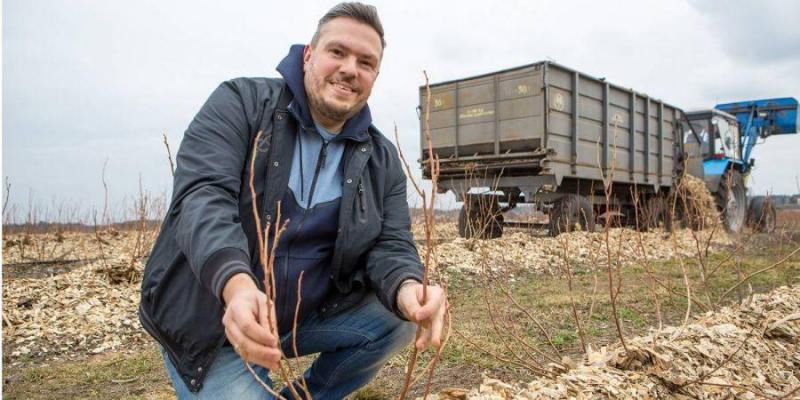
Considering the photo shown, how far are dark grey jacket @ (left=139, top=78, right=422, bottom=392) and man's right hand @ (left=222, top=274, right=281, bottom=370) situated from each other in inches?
9.6

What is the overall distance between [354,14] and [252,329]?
1.27 metres

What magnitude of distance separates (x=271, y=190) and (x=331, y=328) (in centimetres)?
67

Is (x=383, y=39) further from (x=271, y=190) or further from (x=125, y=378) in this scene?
(x=125, y=378)

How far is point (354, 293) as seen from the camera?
2.37 m

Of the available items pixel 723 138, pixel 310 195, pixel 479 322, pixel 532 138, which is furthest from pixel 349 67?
pixel 723 138

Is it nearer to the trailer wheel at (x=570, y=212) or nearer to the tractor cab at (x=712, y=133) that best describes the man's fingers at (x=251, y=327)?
the trailer wheel at (x=570, y=212)

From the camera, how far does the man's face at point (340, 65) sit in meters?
2.04

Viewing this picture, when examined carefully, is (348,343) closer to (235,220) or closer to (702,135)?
(235,220)

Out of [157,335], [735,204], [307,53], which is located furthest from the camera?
[735,204]

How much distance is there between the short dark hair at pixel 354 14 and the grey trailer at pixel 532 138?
6.14 metres

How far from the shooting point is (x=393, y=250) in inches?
87.9

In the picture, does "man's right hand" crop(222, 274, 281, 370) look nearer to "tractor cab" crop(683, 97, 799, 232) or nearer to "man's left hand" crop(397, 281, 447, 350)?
"man's left hand" crop(397, 281, 447, 350)

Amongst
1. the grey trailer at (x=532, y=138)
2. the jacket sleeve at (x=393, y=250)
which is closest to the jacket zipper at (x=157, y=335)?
the jacket sleeve at (x=393, y=250)

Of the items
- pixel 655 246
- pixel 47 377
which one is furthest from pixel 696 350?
pixel 655 246
